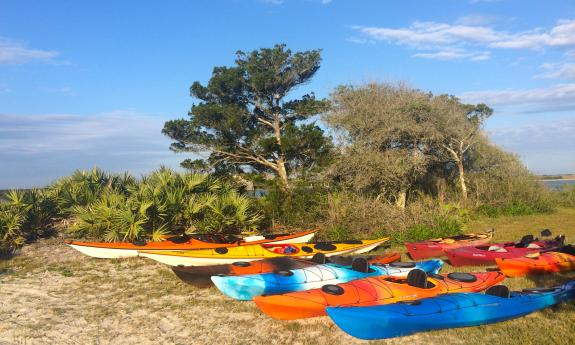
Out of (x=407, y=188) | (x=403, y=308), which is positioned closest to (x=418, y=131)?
(x=407, y=188)

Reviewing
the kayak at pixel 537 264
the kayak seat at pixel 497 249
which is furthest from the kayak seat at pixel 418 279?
the kayak seat at pixel 497 249

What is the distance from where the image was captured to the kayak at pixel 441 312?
5.42m

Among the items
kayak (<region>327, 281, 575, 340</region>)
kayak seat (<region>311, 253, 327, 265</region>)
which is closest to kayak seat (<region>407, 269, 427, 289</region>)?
kayak (<region>327, 281, 575, 340</region>)

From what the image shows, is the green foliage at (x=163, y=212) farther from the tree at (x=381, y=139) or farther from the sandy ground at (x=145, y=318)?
the tree at (x=381, y=139)

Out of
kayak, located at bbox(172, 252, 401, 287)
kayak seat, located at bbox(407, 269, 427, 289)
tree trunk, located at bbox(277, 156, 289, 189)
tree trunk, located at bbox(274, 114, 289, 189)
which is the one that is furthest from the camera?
tree trunk, located at bbox(277, 156, 289, 189)

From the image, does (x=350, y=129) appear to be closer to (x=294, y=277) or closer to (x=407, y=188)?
(x=407, y=188)

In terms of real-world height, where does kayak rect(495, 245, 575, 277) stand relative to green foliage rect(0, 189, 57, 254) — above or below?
below

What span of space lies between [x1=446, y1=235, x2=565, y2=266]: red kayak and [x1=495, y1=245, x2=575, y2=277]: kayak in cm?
58

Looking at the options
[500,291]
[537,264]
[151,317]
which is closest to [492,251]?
[537,264]

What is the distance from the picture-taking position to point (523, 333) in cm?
581

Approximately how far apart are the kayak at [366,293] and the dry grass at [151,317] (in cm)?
44

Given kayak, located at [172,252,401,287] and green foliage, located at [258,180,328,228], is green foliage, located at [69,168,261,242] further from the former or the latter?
kayak, located at [172,252,401,287]

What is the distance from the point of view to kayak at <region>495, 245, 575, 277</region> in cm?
833

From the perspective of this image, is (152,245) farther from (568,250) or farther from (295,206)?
(568,250)
